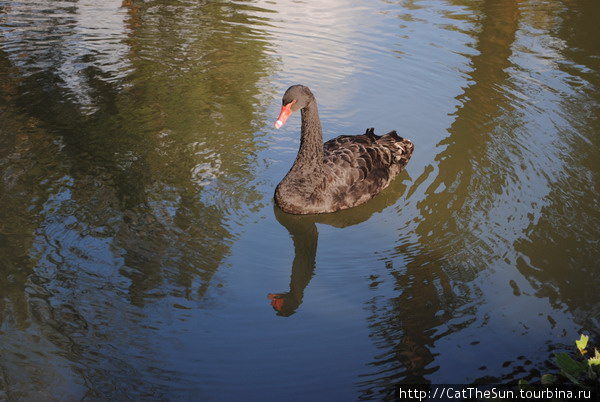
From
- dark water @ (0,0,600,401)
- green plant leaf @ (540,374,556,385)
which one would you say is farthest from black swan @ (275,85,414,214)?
green plant leaf @ (540,374,556,385)

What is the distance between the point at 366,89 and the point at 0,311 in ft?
18.4

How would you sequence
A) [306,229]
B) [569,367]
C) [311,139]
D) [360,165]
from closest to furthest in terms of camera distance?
[569,367], [306,229], [311,139], [360,165]

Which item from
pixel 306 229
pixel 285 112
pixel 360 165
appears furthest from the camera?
pixel 360 165

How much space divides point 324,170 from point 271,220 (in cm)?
69

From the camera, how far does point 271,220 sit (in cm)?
576

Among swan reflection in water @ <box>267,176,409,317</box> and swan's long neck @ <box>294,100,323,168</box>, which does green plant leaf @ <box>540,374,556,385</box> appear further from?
swan's long neck @ <box>294,100,323,168</box>

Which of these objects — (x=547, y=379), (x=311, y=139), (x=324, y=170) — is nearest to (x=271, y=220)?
(x=324, y=170)

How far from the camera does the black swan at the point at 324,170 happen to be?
576 cm

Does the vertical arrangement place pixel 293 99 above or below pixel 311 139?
above

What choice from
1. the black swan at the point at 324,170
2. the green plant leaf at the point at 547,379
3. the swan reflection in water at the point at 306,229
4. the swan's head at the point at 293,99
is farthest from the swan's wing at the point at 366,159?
the green plant leaf at the point at 547,379

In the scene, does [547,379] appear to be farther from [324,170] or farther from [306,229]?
[324,170]

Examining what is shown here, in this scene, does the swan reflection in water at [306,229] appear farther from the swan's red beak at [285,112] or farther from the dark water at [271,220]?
the swan's red beak at [285,112]

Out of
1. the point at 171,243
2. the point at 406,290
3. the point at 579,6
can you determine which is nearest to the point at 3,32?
the point at 171,243

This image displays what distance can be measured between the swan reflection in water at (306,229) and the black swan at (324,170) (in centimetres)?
8
